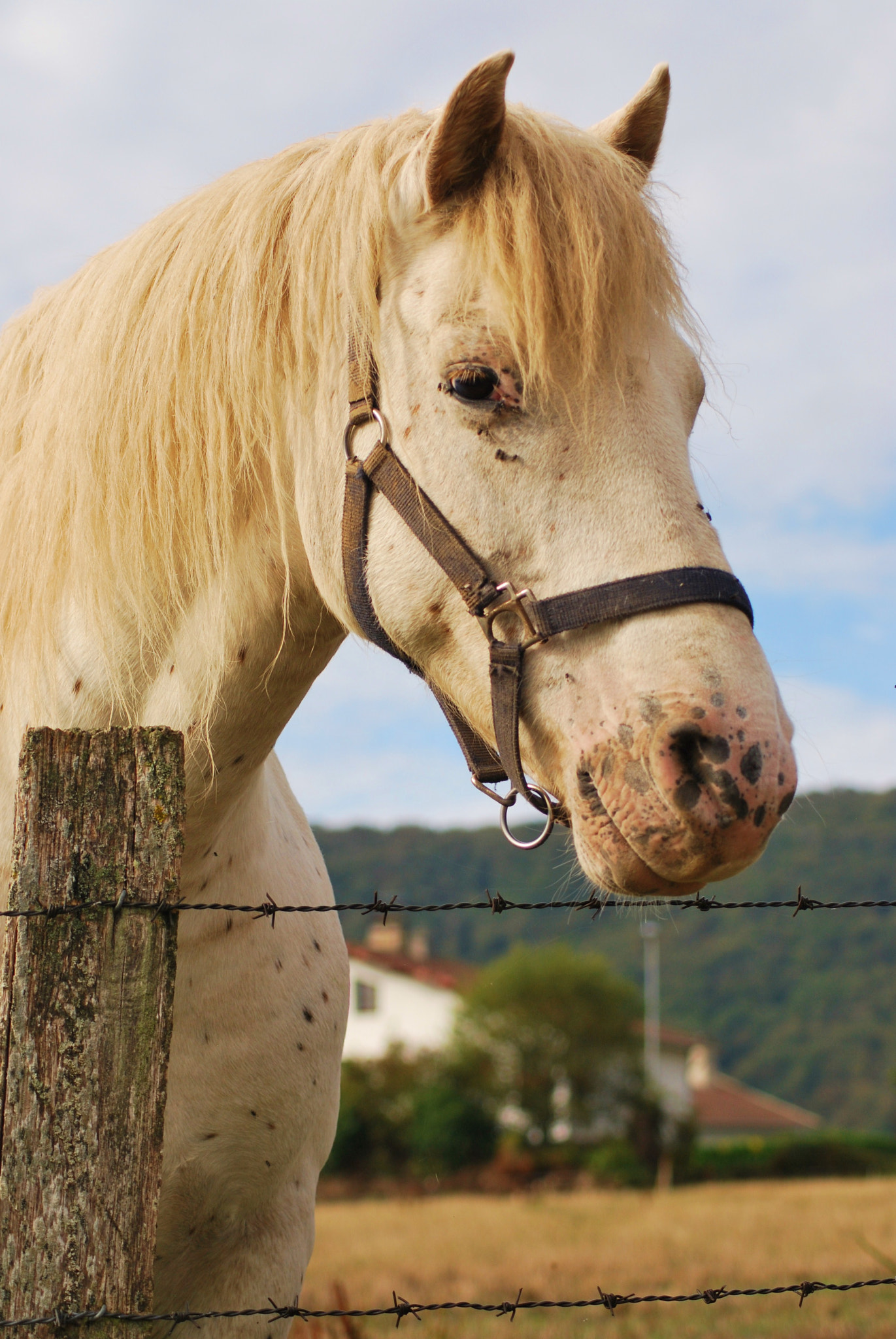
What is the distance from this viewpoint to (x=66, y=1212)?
1.50 metres

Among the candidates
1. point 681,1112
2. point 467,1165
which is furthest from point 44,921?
point 681,1112

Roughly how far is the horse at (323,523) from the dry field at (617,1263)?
7.22 ft

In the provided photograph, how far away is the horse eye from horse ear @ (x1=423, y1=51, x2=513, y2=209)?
397mm

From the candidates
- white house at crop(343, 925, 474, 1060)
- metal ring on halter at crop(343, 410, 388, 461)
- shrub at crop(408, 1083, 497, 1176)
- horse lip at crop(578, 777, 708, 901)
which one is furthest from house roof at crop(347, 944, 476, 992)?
horse lip at crop(578, 777, 708, 901)

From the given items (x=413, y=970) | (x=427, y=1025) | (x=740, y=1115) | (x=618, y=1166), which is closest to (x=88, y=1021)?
(x=618, y=1166)

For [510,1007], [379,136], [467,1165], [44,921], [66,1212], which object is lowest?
[467,1165]

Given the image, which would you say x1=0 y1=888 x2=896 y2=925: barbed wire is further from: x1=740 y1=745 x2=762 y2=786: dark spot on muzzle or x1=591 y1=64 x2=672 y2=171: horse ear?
x1=591 y1=64 x2=672 y2=171: horse ear

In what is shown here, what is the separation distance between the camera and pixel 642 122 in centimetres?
263

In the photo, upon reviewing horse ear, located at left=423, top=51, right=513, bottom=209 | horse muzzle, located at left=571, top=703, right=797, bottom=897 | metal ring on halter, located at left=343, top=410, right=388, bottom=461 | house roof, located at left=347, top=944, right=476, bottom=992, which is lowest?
house roof, located at left=347, top=944, right=476, bottom=992

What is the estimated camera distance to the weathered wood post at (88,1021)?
4.89 feet

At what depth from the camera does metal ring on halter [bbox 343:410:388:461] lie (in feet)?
7.13

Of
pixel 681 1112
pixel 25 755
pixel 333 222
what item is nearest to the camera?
pixel 25 755

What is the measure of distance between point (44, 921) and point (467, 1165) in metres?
30.0

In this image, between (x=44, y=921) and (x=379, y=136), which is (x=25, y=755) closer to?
(x=44, y=921)
